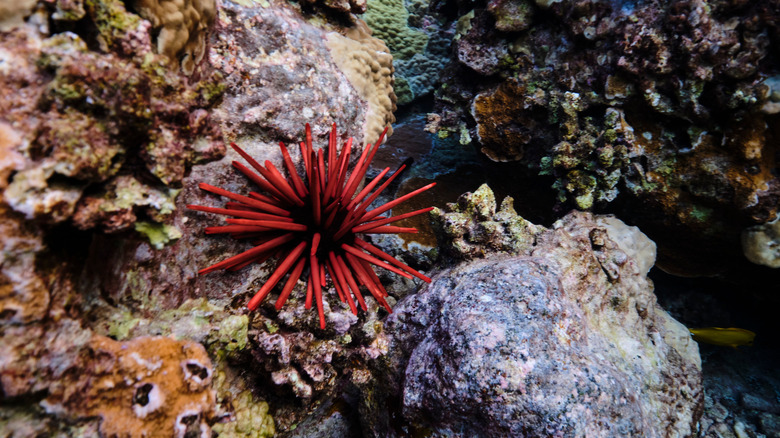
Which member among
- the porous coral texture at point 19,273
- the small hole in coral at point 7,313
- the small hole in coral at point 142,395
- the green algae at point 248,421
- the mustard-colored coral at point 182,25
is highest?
the mustard-colored coral at point 182,25

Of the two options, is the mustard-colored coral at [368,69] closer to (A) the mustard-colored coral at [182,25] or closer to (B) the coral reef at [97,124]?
(A) the mustard-colored coral at [182,25]

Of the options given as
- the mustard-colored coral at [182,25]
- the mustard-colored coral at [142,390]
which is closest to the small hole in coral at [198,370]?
the mustard-colored coral at [142,390]

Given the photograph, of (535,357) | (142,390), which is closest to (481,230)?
(535,357)

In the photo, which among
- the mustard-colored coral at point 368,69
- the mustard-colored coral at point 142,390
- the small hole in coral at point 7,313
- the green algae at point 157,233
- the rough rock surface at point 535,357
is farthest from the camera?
the mustard-colored coral at point 368,69

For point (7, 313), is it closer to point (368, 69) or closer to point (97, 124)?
point (97, 124)

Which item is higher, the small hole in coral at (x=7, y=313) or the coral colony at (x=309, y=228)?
the coral colony at (x=309, y=228)

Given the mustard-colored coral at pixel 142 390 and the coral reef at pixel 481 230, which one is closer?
the mustard-colored coral at pixel 142 390
